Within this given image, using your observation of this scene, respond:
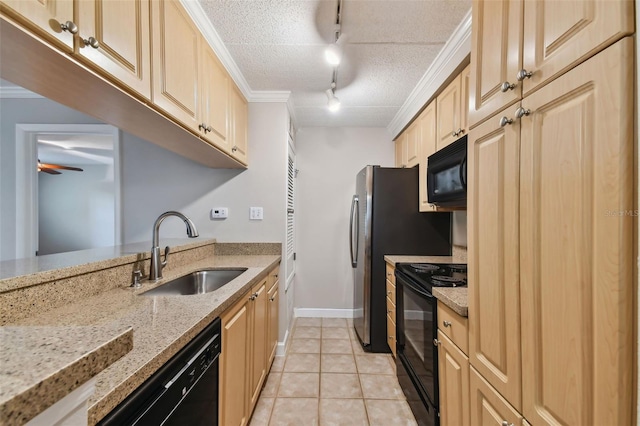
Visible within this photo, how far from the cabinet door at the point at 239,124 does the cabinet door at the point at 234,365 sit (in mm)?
1284

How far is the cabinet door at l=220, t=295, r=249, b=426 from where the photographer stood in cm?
115

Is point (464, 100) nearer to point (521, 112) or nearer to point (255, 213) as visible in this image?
point (521, 112)

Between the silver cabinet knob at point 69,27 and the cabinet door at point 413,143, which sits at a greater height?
the cabinet door at point 413,143

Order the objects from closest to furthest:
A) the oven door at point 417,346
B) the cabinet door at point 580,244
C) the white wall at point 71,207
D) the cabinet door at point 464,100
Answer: the cabinet door at point 580,244
the oven door at point 417,346
the cabinet door at point 464,100
the white wall at point 71,207

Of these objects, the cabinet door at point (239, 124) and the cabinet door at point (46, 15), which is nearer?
the cabinet door at point (46, 15)

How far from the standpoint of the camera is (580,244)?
648 millimetres

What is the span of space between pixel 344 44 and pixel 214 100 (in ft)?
3.13

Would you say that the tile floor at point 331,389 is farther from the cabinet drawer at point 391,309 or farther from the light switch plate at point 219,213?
the light switch plate at point 219,213

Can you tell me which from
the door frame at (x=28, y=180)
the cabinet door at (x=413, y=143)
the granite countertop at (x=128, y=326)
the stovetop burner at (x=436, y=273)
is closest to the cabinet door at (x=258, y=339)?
the granite countertop at (x=128, y=326)

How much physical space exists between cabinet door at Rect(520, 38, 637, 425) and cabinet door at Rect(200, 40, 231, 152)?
1.63 metres

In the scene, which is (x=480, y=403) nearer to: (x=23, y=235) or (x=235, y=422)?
(x=235, y=422)

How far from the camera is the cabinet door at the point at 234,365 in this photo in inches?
45.1

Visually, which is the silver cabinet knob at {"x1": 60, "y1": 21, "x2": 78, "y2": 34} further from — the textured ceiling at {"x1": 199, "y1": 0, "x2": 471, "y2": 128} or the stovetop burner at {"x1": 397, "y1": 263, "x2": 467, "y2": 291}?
the stovetop burner at {"x1": 397, "y1": 263, "x2": 467, "y2": 291}

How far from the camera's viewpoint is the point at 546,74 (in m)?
0.75
